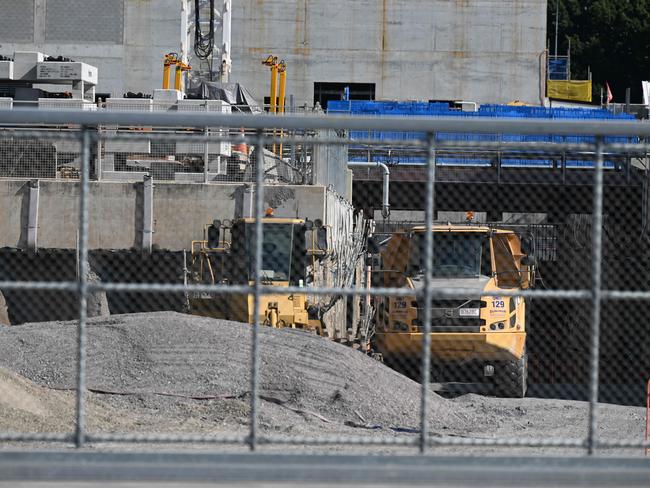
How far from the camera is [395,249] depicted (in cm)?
2052

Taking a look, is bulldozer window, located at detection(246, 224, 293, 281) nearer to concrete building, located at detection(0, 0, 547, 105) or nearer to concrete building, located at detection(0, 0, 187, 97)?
concrete building, located at detection(0, 0, 187, 97)

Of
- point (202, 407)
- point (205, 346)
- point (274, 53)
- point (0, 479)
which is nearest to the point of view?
point (0, 479)

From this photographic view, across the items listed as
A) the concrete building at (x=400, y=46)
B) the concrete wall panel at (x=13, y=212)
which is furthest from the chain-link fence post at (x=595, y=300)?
the concrete building at (x=400, y=46)

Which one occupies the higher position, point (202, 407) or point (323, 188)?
point (323, 188)

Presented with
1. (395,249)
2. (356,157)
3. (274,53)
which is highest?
(274,53)

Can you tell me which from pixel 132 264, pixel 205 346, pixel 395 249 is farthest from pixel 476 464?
pixel 132 264

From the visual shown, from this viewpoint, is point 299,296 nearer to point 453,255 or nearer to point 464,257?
point 453,255

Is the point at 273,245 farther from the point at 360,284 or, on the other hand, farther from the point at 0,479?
the point at 0,479

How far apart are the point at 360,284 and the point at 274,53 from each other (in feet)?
97.7

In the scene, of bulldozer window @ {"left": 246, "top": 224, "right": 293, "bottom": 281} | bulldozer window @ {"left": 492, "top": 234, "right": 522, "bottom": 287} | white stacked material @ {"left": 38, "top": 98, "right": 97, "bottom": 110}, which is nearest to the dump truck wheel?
bulldozer window @ {"left": 492, "top": 234, "right": 522, "bottom": 287}

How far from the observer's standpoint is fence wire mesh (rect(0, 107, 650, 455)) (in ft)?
25.4

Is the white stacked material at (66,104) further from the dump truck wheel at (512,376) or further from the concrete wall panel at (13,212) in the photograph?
the dump truck wheel at (512,376)

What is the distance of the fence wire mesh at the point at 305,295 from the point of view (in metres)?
7.74

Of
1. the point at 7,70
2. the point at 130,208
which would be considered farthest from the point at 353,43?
the point at 130,208
